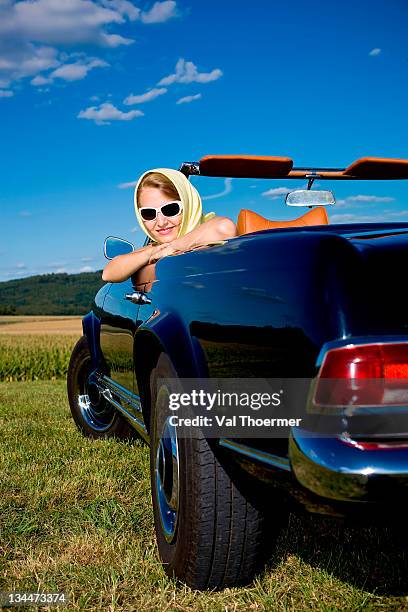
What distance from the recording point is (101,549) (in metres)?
2.96

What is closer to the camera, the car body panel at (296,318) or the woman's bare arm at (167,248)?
the car body panel at (296,318)

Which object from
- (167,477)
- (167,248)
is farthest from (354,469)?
(167,248)

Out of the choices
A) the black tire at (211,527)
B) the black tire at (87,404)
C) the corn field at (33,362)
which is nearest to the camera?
the black tire at (211,527)

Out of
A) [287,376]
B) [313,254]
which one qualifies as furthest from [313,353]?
[313,254]

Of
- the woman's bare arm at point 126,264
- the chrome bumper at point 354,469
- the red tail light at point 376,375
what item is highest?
the woman's bare arm at point 126,264

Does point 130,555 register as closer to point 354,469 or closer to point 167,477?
point 167,477

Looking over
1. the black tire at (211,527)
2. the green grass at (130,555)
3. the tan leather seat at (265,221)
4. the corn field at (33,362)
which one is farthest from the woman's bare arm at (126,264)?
the corn field at (33,362)

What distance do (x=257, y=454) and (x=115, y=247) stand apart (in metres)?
2.16

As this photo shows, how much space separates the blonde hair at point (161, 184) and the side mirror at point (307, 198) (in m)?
0.61

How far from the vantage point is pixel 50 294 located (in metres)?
93.0

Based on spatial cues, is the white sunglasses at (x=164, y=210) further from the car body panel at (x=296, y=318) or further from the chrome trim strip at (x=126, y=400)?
the car body panel at (x=296, y=318)

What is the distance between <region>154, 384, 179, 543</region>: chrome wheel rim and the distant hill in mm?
70329

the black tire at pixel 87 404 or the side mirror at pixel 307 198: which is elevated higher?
the side mirror at pixel 307 198

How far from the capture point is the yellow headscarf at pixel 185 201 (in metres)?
3.48
